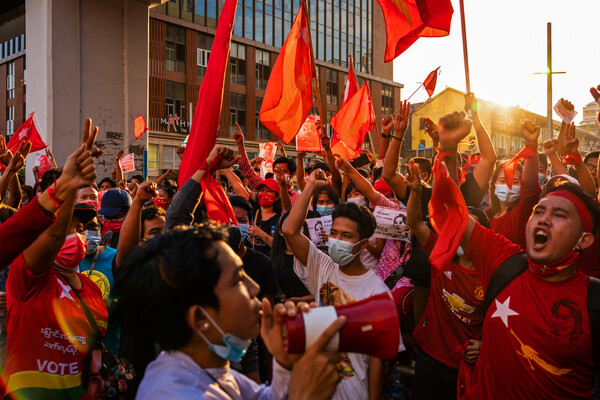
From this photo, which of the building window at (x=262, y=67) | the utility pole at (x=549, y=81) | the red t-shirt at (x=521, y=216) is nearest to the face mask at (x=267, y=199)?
the red t-shirt at (x=521, y=216)

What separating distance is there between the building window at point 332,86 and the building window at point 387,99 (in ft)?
21.8

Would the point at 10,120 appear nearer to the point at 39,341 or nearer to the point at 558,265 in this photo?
the point at 39,341

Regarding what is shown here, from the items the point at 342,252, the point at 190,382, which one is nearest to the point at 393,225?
the point at 342,252

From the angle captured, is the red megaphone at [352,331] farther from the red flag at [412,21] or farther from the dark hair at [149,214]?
the red flag at [412,21]

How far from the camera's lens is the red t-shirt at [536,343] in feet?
7.41

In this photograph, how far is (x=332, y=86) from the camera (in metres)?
43.4

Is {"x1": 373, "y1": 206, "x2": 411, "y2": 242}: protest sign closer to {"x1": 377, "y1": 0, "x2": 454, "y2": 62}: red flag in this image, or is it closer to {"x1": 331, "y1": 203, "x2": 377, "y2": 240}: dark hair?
{"x1": 331, "y1": 203, "x2": 377, "y2": 240}: dark hair

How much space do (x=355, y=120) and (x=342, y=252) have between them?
482cm

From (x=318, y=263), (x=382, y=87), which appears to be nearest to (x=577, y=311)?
(x=318, y=263)

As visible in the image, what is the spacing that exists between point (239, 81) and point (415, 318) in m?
34.5

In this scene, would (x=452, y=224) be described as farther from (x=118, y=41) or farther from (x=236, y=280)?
(x=118, y=41)

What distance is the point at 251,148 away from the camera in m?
37.1

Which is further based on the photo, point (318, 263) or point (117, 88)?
point (117, 88)

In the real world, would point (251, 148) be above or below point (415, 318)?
above
